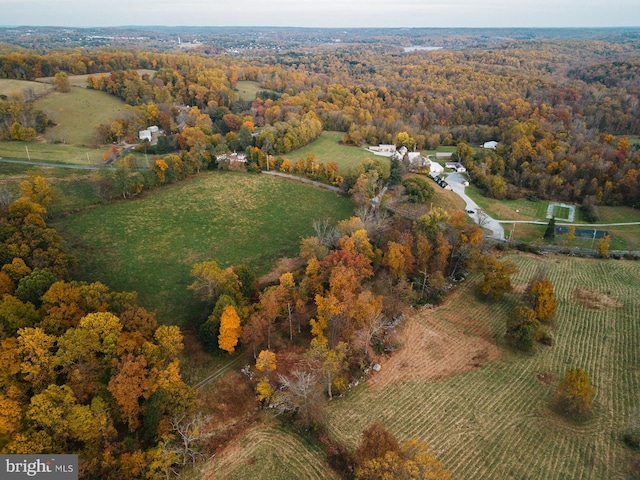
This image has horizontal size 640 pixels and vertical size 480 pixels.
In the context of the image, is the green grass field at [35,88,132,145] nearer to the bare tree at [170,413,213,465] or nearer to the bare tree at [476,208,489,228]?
the bare tree at [170,413,213,465]

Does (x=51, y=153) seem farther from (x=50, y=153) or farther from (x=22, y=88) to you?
(x=22, y=88)

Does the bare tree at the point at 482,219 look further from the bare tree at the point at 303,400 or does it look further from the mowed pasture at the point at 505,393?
the bare tree at the point at 303,400

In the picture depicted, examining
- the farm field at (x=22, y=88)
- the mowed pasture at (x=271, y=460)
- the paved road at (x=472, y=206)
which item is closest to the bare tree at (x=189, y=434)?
the mowed pasture at (x=271, y=460)

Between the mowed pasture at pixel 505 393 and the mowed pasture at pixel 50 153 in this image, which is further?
the mowed pasture at pixel 50 153

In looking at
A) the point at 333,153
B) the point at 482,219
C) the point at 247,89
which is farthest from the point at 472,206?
the point at 247,89

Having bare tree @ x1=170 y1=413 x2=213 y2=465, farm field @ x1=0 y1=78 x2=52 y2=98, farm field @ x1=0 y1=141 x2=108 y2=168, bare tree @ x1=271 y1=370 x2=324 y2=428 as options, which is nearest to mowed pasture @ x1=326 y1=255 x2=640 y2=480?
bare tree @ x1=271 y1=370 x2=324 y2=428
